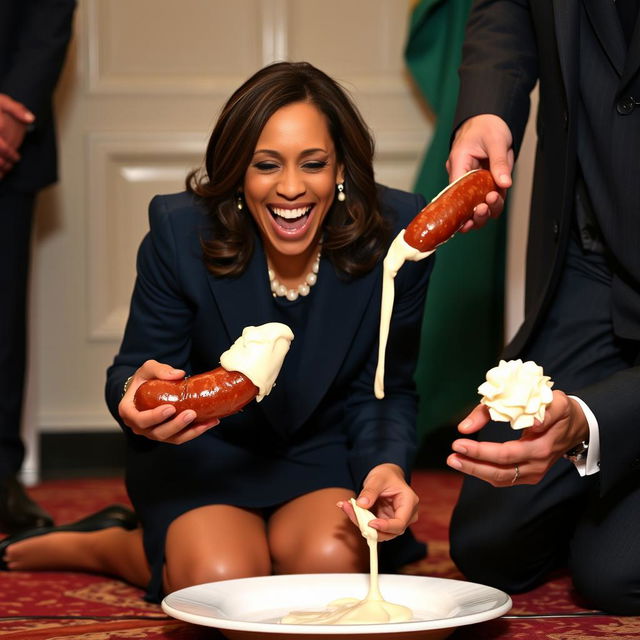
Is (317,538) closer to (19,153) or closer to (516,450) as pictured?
(516,450)

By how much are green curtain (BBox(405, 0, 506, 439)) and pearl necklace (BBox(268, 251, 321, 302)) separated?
130cm

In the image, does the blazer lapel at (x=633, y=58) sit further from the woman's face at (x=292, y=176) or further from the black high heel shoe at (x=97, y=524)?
the black high heel shoe at (x=97, y=524)

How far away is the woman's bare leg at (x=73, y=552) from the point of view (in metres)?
2.24

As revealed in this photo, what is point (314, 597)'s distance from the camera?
1.71 meters

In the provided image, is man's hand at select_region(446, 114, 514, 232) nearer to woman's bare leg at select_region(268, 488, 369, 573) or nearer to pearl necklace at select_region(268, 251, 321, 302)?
pearl necklace at select_region(268, 251, 321, 302)

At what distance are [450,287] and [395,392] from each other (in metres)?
1.28

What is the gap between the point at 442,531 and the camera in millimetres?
2701

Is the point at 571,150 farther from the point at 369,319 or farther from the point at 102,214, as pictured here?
the point at 102,214

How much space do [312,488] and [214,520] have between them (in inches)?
8.9

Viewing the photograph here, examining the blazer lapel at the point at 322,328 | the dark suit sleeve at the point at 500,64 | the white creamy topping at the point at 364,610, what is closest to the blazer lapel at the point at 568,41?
the dark suit sleeve at the point at 500,64

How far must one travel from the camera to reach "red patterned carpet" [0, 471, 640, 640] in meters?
1.74

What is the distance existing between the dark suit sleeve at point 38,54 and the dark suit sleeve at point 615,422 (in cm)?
185

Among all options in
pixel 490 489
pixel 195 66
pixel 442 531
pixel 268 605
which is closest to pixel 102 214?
pixel 195 66

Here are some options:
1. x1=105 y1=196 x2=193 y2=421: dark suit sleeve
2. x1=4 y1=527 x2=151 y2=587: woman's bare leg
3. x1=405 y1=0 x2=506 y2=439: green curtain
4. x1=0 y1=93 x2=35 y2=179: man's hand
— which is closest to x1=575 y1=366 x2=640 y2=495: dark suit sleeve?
x1=105 y1=196 x2=193 y2=421: dark suit sleeve
